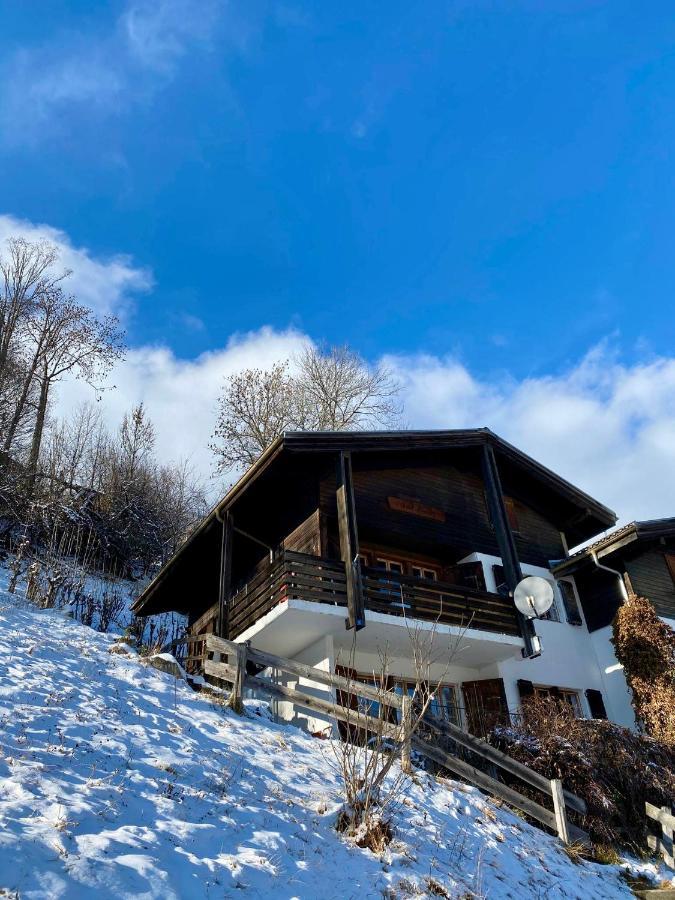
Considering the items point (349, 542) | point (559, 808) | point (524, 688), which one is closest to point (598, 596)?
point (524, 688)

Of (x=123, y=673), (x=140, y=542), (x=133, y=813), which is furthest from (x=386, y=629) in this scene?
(x=140, y=542)

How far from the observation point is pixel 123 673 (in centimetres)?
1059

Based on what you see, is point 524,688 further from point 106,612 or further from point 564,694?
point 106,612

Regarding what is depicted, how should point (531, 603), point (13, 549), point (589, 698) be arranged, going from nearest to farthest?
1. point (531, 603)
2. point (589, 698)
3. point (13, 549)

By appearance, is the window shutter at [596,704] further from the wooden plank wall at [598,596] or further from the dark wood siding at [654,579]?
the dark wood siding at [654,579]

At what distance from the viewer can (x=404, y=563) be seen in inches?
688

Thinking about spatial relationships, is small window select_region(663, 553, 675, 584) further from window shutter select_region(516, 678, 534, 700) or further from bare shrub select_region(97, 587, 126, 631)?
bare shrub select_region(97, 587, 126, 631)

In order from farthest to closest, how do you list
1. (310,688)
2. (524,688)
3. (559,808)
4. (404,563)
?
1. (404,563)
2. (524,688)
3. (310,688)
4. (559,808)

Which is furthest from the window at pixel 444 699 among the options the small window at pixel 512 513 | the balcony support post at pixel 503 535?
the small window at pixel 512 513

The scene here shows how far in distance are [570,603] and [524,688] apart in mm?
3634

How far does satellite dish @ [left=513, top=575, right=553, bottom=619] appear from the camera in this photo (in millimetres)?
15117

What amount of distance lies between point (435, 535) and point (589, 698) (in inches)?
215

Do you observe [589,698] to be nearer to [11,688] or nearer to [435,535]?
[435,535]

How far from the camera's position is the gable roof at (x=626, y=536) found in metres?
17.1
